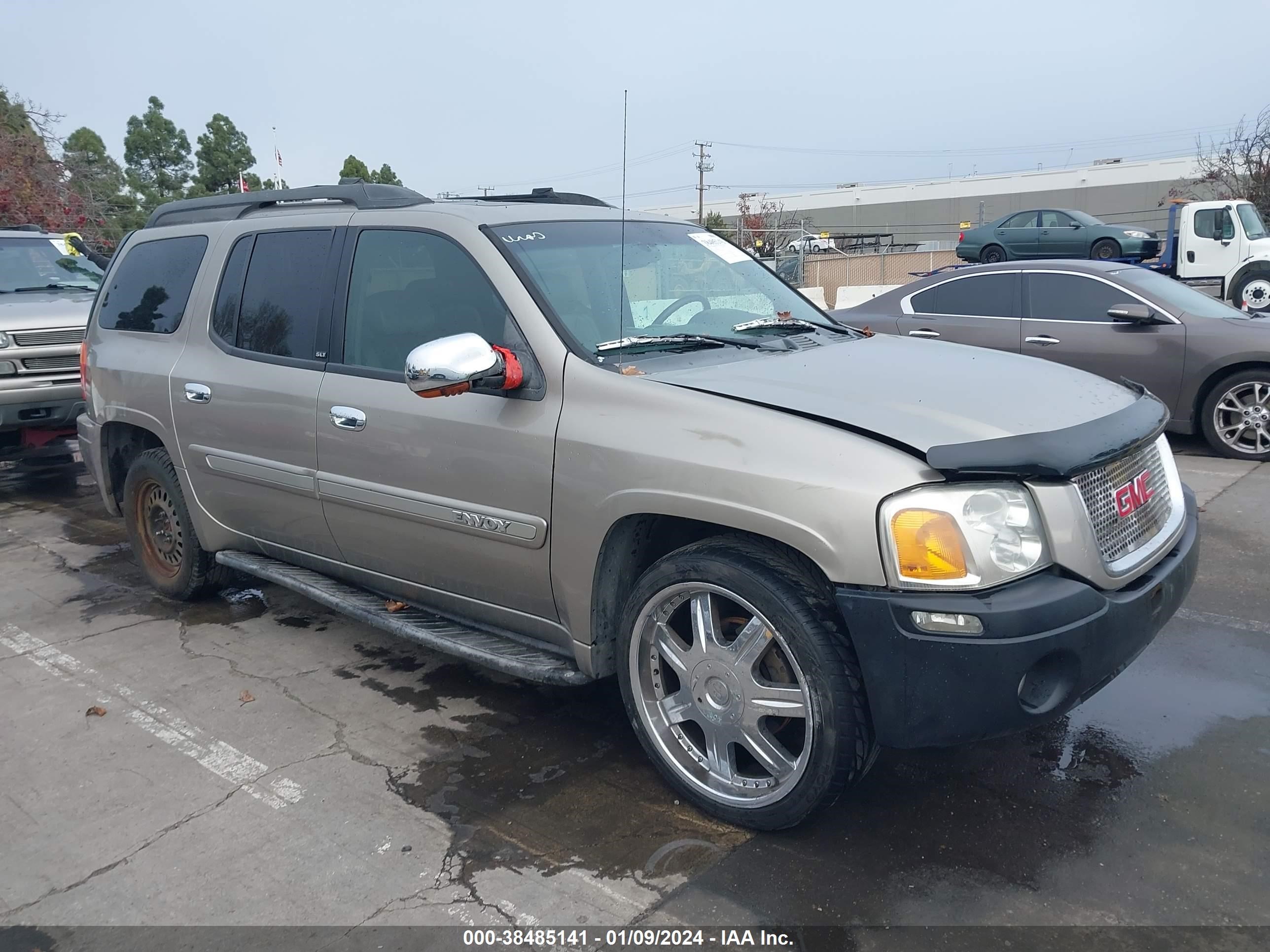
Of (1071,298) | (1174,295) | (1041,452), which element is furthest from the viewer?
Result: (1071,298)

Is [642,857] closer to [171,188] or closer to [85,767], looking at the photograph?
[85,767]

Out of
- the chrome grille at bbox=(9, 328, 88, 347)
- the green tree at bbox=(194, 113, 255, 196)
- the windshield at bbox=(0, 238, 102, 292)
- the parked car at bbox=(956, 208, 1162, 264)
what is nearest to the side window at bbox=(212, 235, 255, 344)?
the chrome grille at bbox=(9, 328, 88, 347)

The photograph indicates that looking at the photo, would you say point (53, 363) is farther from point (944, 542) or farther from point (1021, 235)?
point (1021, 235)

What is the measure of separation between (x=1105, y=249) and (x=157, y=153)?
39020 millimetres

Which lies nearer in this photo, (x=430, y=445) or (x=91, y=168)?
(x=430, y=445)

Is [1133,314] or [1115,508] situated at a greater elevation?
[1133,314]

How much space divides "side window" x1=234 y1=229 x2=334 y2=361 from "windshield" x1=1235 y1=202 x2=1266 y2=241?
18577 mm

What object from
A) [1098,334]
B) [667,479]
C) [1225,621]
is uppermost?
[667,479]

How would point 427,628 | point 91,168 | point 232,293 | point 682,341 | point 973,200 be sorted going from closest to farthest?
1. point 682,341
2. point 427,628
3. point 232,293
4. point 91,168
5. point 973,200

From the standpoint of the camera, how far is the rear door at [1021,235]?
74.2 feet

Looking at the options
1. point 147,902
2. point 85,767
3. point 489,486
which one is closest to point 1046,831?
point 489,486

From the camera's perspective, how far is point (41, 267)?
9500mm

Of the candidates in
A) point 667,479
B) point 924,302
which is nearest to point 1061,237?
point 924,302

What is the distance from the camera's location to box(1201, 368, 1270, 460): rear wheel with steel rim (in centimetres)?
768
